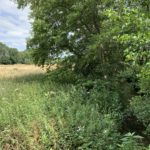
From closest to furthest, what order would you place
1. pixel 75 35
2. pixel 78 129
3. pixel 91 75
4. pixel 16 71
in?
pixel 78 129
pixel 91 75
pixel 75 35
pixel 16 71

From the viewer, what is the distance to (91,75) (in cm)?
1389

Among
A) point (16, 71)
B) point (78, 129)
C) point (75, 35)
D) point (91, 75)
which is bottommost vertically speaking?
point (78, 129)

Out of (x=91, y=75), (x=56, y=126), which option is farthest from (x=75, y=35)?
(x=56, y=126)

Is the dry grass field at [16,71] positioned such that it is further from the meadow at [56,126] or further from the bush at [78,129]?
the bush at [78,129]

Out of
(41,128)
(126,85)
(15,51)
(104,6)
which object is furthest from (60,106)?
(15,51)

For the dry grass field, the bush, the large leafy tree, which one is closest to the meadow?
the bush

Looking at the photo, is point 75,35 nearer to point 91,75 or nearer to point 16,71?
point 91,75

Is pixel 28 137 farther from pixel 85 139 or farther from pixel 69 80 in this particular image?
pixel 69 80

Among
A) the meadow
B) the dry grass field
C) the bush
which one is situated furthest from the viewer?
the dry grass field

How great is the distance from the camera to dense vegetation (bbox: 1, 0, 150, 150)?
7.25 m

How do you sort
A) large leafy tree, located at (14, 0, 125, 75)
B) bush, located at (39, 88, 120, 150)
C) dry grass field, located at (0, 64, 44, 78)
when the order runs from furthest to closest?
dry grass field, located at (0, 64, 44, 78)
large leafy tree, located at (14, 0, 125, 75)
bush, located at (39, 88, 120, 150)

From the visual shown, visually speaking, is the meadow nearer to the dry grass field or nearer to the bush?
the bush

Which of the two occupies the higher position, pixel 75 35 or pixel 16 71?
pixel 75 35

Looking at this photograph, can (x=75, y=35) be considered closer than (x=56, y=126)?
No
